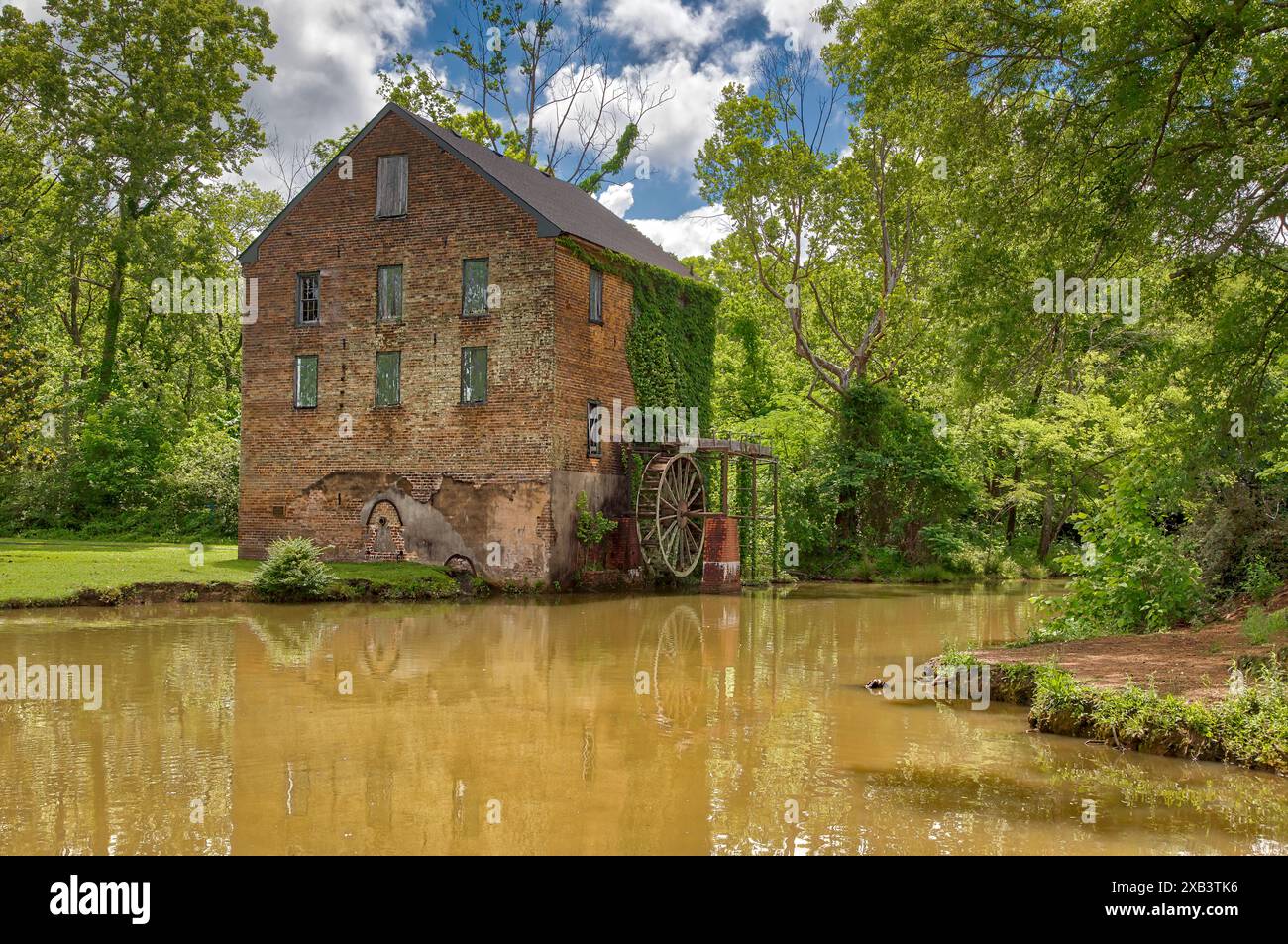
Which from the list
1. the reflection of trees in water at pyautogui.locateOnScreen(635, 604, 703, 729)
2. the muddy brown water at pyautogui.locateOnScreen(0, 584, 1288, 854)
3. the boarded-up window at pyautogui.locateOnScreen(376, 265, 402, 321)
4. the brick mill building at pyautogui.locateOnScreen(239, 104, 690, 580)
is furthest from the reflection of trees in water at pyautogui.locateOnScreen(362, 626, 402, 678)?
the boarded-up window at pyautogui.locateOnScreen(376, 265, 402, 321)

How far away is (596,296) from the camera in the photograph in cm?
2402

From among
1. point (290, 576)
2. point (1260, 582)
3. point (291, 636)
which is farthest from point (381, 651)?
point (1260, 582)

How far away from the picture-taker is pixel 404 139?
78.0ft

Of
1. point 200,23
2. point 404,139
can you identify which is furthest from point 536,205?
point 200,23

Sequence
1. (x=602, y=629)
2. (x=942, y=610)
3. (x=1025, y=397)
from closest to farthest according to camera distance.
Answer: (x=602, y=629) < (x=942, y=610) < (x=1025, y=397)

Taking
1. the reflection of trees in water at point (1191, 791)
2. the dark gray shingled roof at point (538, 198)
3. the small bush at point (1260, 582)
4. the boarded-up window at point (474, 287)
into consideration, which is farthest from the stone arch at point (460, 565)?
the reflection of trees in water at point (1191, 791)

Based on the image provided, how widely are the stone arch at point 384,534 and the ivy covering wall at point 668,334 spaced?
6380 millimetres

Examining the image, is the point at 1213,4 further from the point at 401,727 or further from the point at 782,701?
the point at 401,727

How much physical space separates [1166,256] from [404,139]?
16641 mm

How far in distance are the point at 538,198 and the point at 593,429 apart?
545cm

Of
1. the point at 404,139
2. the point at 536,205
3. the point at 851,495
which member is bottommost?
the point at 851,495

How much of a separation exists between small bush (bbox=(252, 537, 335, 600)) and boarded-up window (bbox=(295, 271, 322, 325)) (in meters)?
7.18

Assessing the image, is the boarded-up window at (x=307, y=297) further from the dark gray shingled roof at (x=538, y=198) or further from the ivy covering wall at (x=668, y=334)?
the ivy covering wall at (x=668, y=334)

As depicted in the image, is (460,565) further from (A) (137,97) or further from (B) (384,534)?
(A) (137,97)
